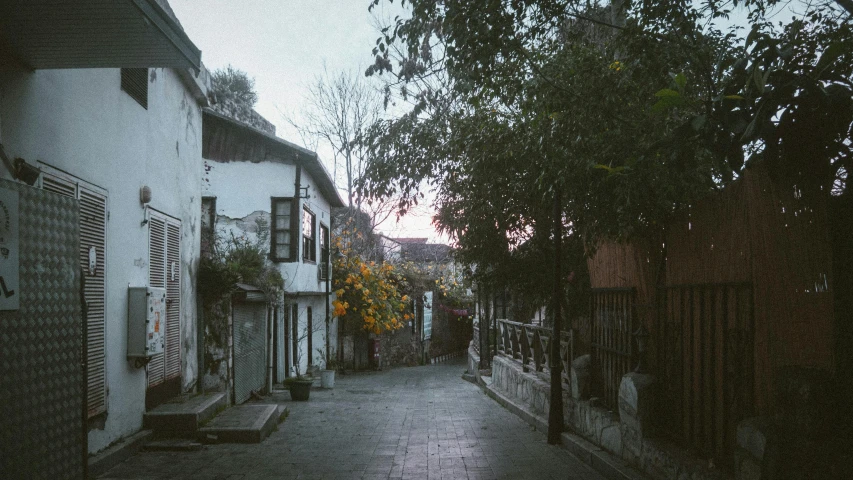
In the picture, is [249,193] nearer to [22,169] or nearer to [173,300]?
[173,300]

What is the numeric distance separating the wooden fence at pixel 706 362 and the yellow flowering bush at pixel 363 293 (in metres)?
17.6

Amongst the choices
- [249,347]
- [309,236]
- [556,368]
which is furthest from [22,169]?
[309,236]

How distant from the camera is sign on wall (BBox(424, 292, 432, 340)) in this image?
30.9 meters

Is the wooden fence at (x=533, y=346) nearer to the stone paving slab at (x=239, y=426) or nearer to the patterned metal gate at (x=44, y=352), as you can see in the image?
the stone paving slab at (x=239, y=426)

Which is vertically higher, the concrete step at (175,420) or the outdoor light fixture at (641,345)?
the outdoor light fixture at (641,345)

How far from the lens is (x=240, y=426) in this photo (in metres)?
8.98

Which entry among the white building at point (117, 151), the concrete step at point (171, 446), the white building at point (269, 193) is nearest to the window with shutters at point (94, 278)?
the white building at point (117, 151)

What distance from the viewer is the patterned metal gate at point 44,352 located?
3.71 metres

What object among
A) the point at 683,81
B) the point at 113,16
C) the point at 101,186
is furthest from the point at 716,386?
the point at 101,186

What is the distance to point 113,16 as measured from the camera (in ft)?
15.7

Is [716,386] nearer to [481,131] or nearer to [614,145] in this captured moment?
[614,145]

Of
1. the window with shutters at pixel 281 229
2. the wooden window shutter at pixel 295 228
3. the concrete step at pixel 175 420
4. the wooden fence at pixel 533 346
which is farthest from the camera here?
the window with shutters at pixel 281 229

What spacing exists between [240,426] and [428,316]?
23.2 metres

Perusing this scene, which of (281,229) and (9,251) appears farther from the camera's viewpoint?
(281,229)
